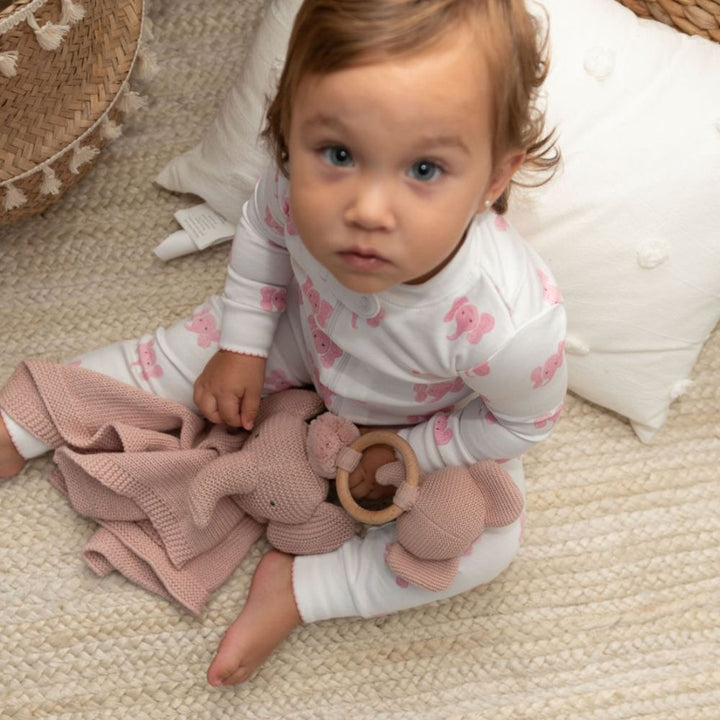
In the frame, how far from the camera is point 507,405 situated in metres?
0.84

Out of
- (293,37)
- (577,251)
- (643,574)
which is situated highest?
(293,37)

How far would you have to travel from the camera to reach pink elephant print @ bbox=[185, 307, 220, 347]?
0.99 meters

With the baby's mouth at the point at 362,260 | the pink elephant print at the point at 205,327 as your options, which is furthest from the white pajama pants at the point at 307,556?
the baby's mouth at the point at 362,260

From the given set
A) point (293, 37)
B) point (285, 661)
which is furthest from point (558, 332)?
point (285, 661)

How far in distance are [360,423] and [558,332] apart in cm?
24

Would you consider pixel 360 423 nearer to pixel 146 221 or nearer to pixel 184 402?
pixel 184 402

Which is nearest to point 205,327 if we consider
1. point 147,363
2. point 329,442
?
point 147,363

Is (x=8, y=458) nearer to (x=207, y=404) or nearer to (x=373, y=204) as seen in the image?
(x=207, y=404)

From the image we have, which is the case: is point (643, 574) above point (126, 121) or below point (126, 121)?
below

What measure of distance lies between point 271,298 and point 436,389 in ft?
0.58

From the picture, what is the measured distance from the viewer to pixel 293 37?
0.68 m

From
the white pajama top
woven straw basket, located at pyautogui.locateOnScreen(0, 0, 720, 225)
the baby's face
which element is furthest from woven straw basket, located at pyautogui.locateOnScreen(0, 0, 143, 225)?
the baby's face

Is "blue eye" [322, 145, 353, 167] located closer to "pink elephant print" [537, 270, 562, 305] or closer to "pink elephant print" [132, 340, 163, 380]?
"pink elephant print" [537, 270, 562, 305]

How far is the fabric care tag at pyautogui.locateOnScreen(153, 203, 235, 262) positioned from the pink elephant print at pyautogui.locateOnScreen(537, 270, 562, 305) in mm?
398
